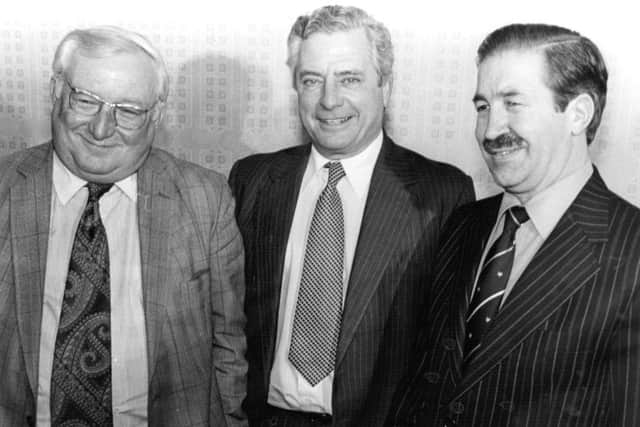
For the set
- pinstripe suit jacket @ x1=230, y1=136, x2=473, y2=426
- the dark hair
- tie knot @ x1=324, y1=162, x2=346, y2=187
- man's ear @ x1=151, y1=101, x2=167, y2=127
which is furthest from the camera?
tie knot @ x1=324, y1=162, x2=346, y2=187

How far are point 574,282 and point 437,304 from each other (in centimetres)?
38

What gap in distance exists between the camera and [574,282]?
1509 millimetres

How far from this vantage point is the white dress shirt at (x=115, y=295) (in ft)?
5.99

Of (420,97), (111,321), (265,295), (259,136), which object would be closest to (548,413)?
(265,295)

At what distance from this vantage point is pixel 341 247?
6.82 ft

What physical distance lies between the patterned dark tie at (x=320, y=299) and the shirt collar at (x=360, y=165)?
8cm

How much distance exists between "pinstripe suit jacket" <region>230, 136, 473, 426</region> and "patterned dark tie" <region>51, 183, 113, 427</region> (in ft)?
1.51

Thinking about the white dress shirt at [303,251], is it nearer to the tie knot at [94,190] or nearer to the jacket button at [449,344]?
the jacket button at [449,344]

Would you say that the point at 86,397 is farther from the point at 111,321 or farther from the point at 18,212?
the point at 18,212

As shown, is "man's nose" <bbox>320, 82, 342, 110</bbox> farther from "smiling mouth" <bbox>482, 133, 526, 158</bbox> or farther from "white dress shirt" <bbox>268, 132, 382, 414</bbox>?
"smiling mouth" <bbox>482, 133, 526, 158</bbox>

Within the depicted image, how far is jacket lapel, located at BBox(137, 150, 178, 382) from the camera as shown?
6.12 feet

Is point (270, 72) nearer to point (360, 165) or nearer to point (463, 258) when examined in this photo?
point (360, 165)

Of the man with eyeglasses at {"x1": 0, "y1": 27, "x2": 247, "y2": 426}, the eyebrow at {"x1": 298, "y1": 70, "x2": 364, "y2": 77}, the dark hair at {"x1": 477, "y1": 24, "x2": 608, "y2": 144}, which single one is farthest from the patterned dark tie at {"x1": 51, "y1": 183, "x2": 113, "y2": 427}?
the dark hair at {"x1": 477, "y1": 24, "x2": 608, "y2": 144}

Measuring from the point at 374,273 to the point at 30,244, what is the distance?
0.87m
